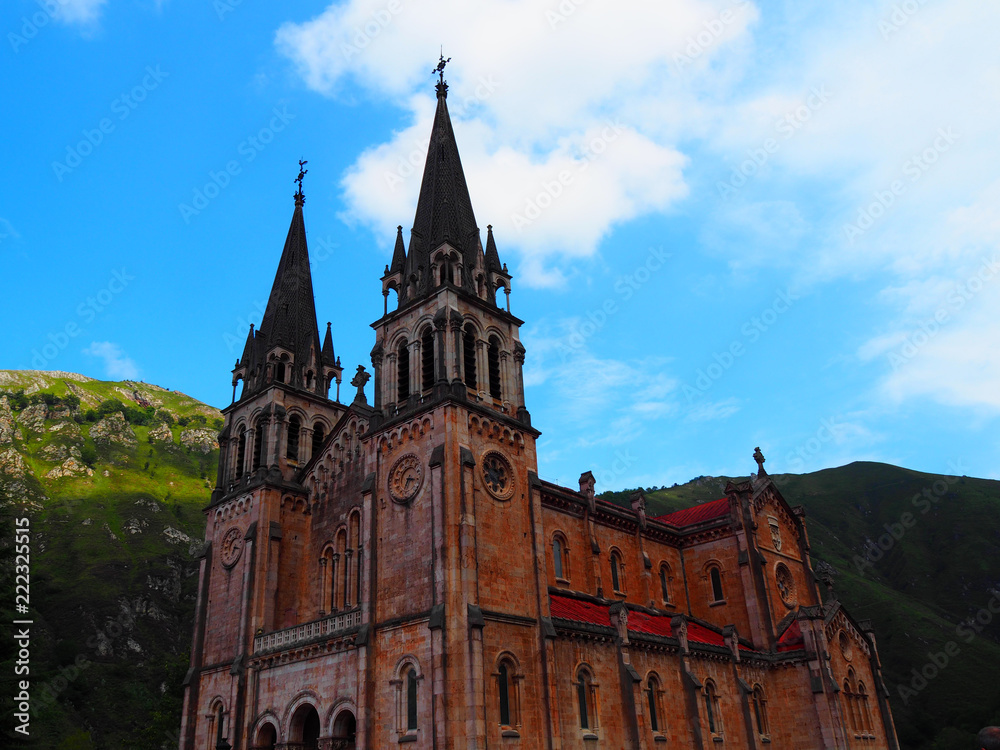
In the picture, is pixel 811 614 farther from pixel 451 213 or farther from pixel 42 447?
pixel 42 447

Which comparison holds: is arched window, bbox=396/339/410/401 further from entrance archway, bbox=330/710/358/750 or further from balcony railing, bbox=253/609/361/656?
entrance archway, bbox=330/710/358/750

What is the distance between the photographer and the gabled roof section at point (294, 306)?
1734 inches

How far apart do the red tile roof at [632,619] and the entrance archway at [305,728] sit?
11.2 metres

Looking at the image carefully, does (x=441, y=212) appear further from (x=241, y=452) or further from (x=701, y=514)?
(x=701, y=514)

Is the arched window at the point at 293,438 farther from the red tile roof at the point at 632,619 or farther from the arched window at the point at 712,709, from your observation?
the arched window at the point at 712,709

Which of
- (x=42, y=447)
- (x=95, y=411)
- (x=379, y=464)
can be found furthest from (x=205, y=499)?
(x=379, y=464)

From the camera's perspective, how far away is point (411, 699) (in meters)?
26.7

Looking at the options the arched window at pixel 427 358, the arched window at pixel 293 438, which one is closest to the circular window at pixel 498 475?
the arched window at pixel 427 358

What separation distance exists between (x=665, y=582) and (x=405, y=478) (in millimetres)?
20660

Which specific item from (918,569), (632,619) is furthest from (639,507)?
(918,569)

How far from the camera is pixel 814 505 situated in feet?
477

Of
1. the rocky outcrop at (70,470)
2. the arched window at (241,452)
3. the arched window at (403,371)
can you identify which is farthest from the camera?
the rocky outcrop at (70,470)

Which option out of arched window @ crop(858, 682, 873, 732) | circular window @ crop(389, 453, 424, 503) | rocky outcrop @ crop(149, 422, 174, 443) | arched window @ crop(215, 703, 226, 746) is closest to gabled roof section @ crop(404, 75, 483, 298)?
circular window @ crop(389, 453, 424, 503)

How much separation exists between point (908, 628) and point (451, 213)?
278 ft
